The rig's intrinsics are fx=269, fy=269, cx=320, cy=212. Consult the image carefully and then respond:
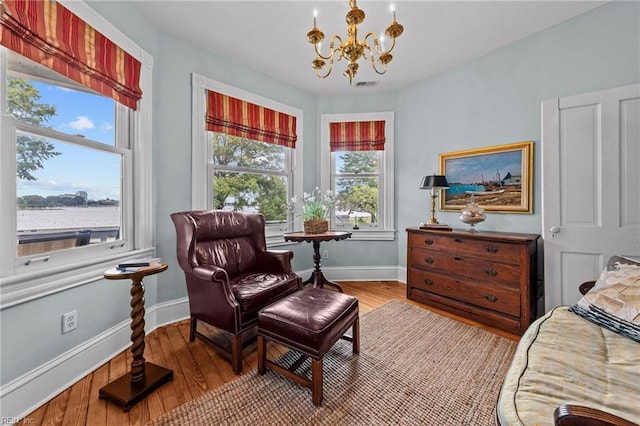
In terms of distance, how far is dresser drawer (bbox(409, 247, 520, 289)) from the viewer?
238cm

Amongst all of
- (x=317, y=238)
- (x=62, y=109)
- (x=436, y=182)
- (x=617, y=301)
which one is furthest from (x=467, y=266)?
(x=62, y=109)

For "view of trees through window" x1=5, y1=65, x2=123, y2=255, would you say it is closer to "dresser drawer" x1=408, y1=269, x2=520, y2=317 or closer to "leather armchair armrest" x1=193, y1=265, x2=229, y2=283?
"leather armchair armrest" x1=193, y1=265, x2=229, y2=283

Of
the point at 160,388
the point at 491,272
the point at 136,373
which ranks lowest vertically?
the point at 160,388

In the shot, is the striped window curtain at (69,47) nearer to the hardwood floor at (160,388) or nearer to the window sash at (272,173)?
the window sash at (272,173)

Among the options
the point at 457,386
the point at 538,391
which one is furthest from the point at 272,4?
the point at 457,386

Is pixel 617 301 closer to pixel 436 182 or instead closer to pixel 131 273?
pixel 436 182

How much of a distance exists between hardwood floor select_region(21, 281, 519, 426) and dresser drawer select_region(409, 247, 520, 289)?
1.50ft

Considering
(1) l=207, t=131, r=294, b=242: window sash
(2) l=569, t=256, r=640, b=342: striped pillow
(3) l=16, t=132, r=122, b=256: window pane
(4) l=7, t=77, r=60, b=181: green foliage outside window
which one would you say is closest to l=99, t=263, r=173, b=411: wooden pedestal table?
(3) l=16, t=132, r=122, b=256: window pane

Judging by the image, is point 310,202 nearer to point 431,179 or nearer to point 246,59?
point 431,179

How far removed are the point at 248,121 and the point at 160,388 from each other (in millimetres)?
2666

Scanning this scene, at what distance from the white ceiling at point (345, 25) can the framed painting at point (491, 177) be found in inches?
42.6

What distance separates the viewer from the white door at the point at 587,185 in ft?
6.64

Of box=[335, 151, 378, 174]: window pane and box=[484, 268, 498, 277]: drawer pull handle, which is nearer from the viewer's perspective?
box=[484, 268, 498, 277]: drawer pull handle

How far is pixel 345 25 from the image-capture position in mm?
2475
